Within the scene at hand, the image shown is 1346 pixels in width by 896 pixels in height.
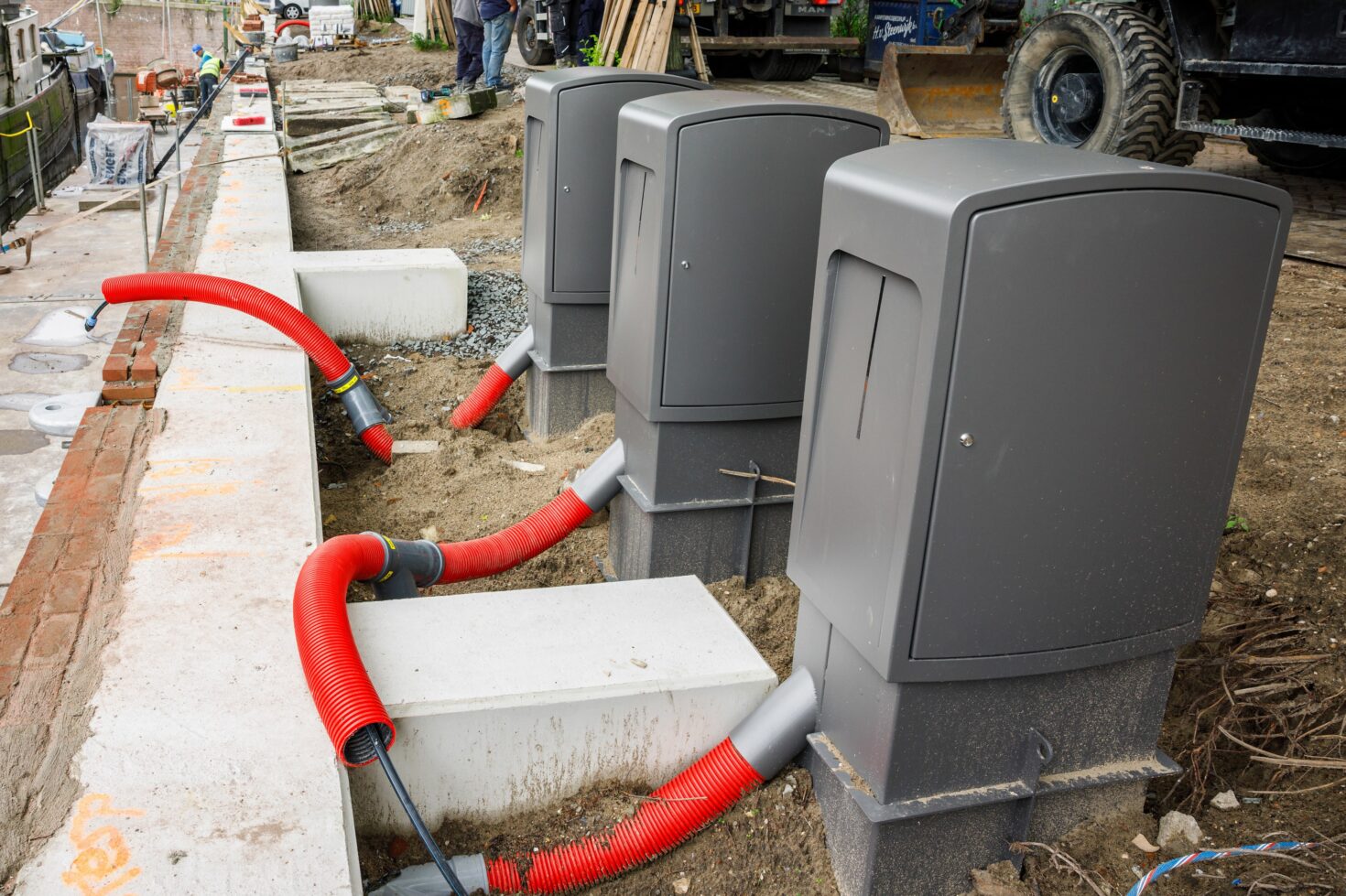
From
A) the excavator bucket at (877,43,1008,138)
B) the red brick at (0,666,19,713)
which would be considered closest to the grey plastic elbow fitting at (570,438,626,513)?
the red brick at (0,666,19,713)

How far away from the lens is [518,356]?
5836 millimetres

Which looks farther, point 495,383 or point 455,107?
point 455,107

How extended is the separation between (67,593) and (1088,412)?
9.03ft

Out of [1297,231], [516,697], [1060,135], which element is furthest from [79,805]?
[1060,135]

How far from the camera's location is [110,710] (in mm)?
2713

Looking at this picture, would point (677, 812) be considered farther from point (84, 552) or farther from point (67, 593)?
point (84, 552)

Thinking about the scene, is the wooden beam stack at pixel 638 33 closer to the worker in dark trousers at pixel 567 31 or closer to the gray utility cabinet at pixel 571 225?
the worker in dark trousers at pixel 567 31

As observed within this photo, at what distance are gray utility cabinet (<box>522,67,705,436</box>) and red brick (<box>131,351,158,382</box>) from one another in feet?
5.72

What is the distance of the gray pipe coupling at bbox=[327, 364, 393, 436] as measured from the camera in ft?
18.2

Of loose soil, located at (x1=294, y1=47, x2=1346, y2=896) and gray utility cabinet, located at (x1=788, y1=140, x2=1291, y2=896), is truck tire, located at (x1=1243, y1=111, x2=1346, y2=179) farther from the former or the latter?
gray utility cabinet, located at (x1=788, y1=140, x2=1291, y2=896)

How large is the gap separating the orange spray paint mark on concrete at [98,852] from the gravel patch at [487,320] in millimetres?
4708

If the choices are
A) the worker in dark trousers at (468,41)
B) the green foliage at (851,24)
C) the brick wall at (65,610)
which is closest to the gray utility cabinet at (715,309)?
the brick wall at (65,610)

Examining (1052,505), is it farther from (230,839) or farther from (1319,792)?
(230,839)

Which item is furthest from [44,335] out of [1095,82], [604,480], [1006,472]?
[1006,472]
